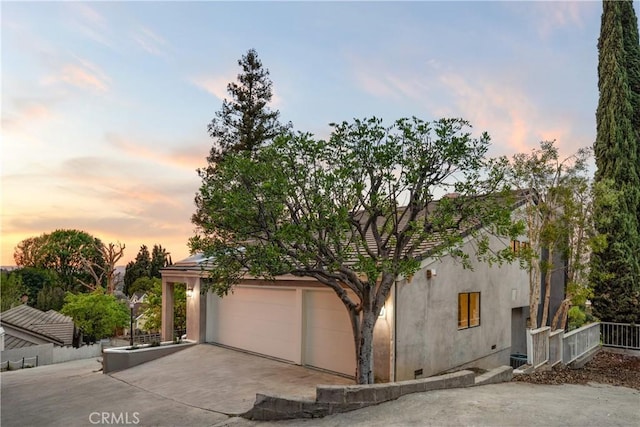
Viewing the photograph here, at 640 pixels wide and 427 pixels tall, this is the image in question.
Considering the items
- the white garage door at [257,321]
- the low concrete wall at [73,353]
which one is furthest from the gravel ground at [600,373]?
the low concrete wall at [73,353]

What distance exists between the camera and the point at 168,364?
12148mm

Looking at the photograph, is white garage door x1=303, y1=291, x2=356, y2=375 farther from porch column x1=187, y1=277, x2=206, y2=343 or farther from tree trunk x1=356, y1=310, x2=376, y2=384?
porch column x1=187, y1=277, x2=206, y2=343

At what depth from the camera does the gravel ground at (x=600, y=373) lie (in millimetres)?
9750

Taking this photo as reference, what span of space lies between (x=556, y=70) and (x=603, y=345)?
34.9ft

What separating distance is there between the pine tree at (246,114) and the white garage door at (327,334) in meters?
16.5

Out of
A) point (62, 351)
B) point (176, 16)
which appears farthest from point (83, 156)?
point (62, 351)

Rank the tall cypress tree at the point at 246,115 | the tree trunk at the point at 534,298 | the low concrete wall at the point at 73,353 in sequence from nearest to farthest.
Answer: the tree trunk at the point at 534,298 → the low concrete wall at the point at 73,353 → the tall cypress tree at the point at 246,115

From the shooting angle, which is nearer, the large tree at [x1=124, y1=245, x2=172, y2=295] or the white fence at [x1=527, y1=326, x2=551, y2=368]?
the white fence at [x1=527, y1=326, x2=551, y2=368]

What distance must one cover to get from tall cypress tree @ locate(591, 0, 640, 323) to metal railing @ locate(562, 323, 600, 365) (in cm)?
186

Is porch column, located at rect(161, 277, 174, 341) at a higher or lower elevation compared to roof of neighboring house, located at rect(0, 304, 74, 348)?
higher

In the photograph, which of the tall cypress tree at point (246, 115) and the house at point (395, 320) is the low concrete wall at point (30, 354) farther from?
the house at point (395, 320)

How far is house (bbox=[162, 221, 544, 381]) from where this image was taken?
951 cm

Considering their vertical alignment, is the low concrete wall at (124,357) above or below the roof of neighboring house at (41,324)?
above

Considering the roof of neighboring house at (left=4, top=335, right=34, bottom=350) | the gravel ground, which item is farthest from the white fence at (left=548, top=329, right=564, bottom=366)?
the roof of neighboring house at (left=4, top=335, right=34, bottom=350)
